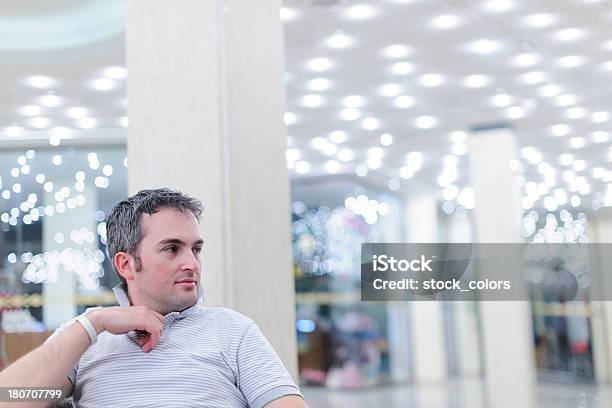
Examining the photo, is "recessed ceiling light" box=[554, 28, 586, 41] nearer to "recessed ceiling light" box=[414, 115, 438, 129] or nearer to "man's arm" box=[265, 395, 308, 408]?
"recessed ceiling light" box=[414, 115, 438, 129]

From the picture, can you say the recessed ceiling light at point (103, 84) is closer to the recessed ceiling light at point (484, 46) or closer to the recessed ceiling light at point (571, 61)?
the recessed ceiling light at point (484, 46)

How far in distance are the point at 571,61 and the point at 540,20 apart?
0.81ft

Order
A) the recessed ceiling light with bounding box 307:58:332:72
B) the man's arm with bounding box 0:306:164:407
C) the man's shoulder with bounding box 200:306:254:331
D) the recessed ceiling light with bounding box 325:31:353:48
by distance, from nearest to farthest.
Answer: the man's arm with bounding box 0:306:164:407
the man's shoulder with bounding box 200:306:254:331
the recessed ceiling light with bounding box 325:31:353:48
the recessed ceiling light with bounding box 307:58:332:72

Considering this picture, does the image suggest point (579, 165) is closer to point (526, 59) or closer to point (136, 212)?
point (526, 59)

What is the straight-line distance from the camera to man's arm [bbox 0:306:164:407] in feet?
7.05

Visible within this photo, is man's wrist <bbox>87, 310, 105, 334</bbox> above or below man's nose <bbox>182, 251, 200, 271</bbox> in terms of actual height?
below

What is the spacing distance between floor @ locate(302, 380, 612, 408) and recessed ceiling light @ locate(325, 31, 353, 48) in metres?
1.91

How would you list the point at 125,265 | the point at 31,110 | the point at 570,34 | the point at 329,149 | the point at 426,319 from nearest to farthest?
the point at 125,265 < the point at 570,34 < the point at 31,110 < the point at 329,149 < the point at 426,319

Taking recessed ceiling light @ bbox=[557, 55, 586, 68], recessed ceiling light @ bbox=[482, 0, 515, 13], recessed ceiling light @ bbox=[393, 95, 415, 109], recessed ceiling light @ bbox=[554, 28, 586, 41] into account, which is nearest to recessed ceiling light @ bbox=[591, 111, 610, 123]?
recessed ceiling light @ bbox=[557, 55, 586, 68]

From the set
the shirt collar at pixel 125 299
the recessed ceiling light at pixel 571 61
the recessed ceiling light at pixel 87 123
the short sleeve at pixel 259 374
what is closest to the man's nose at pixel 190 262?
the shirt collar at pixel 125 299

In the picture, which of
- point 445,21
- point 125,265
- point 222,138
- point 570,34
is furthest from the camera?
point 445,21

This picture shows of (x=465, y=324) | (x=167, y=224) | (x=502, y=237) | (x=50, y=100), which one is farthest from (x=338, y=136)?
(x=167, y=224)

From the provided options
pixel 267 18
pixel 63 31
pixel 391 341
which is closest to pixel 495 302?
pixel 267 18

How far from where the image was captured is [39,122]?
428 centimetres
